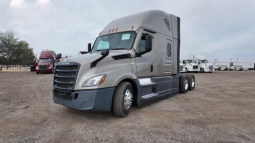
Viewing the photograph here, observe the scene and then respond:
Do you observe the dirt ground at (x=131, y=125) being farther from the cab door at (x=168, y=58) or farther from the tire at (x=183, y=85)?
the tire at (x=183, y=85)

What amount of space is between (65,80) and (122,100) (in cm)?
151

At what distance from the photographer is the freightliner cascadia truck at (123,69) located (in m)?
4.01

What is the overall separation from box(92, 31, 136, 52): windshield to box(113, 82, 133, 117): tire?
1209 mm

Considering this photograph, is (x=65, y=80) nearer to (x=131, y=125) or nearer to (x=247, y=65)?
(x=131, y=125)

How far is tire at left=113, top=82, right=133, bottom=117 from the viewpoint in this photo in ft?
14.0

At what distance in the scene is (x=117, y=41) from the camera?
17.6ft

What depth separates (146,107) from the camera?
18.3 feet

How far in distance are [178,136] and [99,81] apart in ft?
6.72

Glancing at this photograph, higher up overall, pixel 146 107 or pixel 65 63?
pixel 65 63

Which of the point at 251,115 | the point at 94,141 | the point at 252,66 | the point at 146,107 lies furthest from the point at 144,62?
the point at 252,66

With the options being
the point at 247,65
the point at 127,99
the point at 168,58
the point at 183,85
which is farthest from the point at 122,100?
the point at 247,65

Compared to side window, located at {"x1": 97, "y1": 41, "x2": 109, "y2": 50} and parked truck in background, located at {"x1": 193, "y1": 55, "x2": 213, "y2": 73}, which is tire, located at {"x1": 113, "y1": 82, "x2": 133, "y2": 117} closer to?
side window, located at {"x1": 97, "y1": 41, "x2": 109, "y2": 50}

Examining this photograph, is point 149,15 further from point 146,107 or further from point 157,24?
point 146,107

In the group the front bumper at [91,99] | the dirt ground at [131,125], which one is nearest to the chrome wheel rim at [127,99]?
the dirt ground at [131,125]
